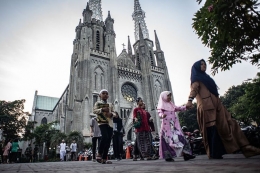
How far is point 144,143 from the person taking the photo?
5.06m

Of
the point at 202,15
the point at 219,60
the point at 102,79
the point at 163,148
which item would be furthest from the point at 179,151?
the point at 102,79

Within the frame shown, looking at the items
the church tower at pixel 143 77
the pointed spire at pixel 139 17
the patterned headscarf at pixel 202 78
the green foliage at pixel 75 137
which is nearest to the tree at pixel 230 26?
the patterned headscarf at pixel 202 78

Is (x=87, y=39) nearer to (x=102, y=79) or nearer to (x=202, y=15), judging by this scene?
(x=102, y=79)

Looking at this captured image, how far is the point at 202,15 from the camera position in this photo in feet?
10.6

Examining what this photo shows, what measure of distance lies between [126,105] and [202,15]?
71.4 feet

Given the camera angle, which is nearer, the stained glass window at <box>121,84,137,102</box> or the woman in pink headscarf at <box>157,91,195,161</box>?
the woman in pink headscarf at <box>157,91,195,161</box>

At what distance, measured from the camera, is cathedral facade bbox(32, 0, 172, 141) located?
2078cm

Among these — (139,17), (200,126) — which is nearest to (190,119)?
(139,17)

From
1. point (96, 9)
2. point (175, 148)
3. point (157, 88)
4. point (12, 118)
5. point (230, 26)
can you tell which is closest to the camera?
point (230, 26)

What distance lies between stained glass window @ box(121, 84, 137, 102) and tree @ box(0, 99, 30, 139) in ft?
42.6

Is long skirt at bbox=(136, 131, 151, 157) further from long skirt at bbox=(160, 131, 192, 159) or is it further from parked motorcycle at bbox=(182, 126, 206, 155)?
parked motorcycle at bbox=(182, 126, 206, 155)

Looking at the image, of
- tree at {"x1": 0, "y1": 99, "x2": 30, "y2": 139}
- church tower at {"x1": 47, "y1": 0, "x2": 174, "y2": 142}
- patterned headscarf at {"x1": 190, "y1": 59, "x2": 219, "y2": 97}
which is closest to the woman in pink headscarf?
patterned headscarf at {"x1": 190, "y1": 59, "x2": 219, "y2": 97}

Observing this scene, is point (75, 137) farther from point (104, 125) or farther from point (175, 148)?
point (175, 148)

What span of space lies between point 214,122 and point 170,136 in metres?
1.14
